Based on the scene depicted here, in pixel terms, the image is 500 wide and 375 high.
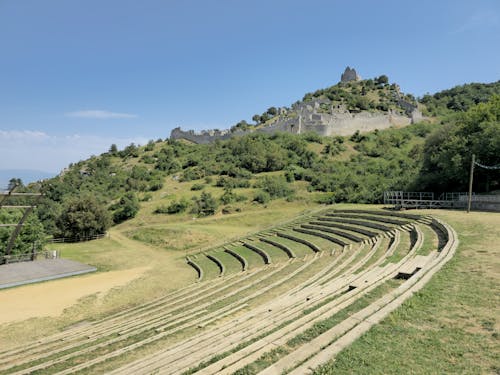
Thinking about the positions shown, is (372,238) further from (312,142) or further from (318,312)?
(312,142)

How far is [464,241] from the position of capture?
39.0 feet

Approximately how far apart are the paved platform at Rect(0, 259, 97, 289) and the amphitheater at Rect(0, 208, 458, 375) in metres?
8.80

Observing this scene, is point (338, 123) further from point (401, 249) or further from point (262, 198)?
point (401, 249)

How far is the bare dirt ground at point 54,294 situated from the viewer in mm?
13289

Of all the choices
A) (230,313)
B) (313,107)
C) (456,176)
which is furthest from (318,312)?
(313,107)

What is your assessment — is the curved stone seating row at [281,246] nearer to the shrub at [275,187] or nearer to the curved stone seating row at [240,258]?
the curved stone seating row at [240,258]

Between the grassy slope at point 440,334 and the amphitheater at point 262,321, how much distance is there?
239 millimetres

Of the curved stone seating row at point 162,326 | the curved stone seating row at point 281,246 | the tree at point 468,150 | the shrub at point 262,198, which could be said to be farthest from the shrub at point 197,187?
the curved stone seating row at point 162,326

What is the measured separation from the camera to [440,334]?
5.33 meters

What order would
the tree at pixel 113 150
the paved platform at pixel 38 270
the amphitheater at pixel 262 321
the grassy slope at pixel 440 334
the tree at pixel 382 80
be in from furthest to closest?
the tree at pixel 382 80 < the tree at pixel 113 150 < the paved platform at pixel 38 270 < the amphitheater at pixel 262 321 < the grassy slope at pixel 440 334

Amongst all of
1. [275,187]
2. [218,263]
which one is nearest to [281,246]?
[218,263]

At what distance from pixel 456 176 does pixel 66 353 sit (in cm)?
2689

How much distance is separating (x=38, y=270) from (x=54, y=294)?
5.43 meters

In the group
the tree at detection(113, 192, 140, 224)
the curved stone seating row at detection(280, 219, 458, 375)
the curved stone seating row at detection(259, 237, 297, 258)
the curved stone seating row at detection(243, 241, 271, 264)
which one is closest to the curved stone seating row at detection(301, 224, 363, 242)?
the curved stone seating row at detection(259, 237, 297, 258)
